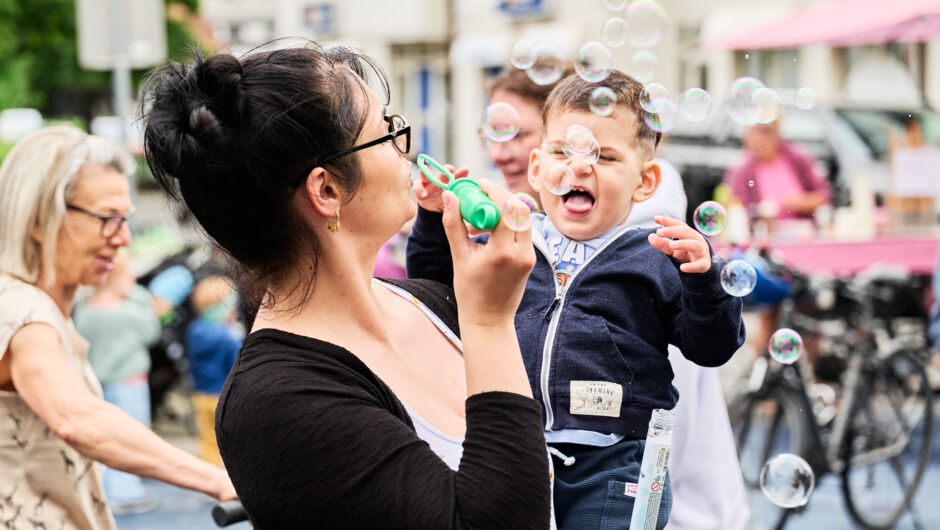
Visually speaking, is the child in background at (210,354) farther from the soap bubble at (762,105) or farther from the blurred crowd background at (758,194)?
the soap bubble at (762,105)

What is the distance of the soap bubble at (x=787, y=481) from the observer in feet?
8.41

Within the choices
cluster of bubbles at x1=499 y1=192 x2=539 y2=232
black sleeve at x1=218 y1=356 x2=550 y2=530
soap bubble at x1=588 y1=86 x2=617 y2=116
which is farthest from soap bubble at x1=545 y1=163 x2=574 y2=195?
black sleeve at x1=218 y1=356 x2=550 y2=530

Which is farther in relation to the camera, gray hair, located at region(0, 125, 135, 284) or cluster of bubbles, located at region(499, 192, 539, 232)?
gray hair, located at region(0, 125, 135, 284)

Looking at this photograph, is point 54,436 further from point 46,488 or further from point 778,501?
point 778,501

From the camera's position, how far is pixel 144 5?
22.3 feet

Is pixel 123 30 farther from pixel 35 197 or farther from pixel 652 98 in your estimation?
pixel 652 98

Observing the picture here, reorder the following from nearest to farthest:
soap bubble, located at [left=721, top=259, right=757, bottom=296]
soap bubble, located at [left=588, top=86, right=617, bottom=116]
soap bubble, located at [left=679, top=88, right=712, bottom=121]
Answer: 1. soap bubble, located at [left=721, top=259, right=757, bottom=296]
2. soap bubble, located at [left=588, top=86, right=617, bottom=116]
3. soap bubble, located at [left=679, top=88, right=712, bottom=121]

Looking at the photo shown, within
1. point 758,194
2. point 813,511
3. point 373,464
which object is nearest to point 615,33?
point 373,464

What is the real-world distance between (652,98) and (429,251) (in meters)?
0.53

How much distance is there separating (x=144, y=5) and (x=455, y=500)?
5.82 m

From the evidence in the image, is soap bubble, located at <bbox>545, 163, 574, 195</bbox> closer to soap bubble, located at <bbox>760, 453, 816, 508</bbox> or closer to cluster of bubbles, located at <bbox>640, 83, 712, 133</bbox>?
cluster of bubbles, located at <bbox>640, 83, 712, 133</bbox>

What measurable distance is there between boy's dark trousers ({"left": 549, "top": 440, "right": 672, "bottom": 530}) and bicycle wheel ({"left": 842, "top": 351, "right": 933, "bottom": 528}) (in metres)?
4.02

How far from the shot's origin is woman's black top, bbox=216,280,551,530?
1.59 metres

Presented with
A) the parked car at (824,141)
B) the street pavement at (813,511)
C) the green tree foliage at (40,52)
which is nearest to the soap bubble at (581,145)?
the street pavement at (813,511)
